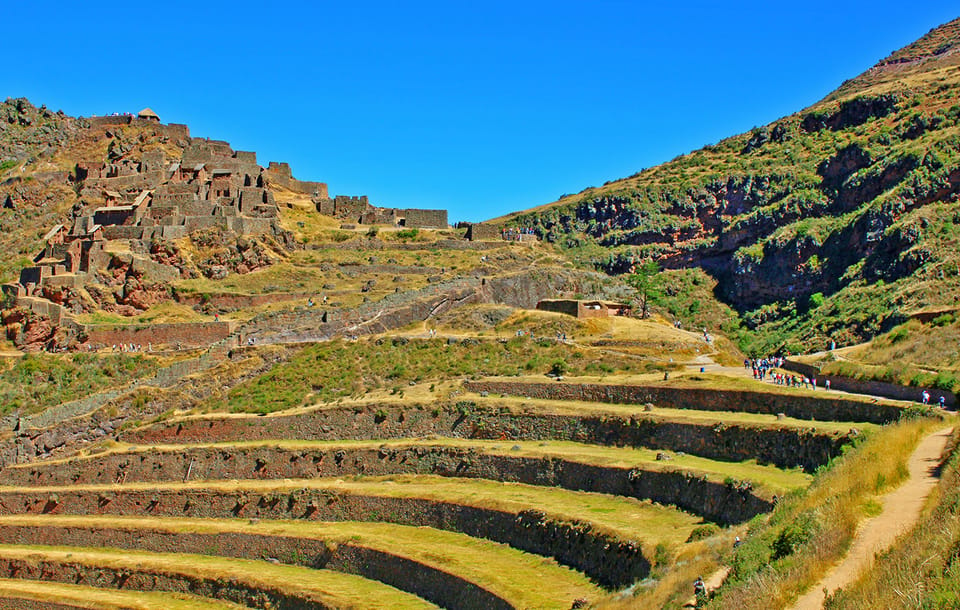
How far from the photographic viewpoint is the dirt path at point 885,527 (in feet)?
38.9

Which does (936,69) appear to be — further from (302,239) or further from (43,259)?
(43,259)

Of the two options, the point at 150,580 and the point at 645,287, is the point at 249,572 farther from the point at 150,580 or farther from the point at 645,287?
the point at 645,287

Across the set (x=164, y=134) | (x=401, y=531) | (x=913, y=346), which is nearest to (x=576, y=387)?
(x=401, y=531)

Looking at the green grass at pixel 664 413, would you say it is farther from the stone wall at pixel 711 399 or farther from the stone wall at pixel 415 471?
the stone wall at pixel 415 471

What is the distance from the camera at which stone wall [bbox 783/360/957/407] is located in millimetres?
23484

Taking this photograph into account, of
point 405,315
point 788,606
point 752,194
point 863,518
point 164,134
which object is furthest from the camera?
point 752,194

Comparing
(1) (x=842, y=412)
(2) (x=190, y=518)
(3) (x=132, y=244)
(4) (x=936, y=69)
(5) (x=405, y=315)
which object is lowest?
(2) (x=190, y=518)

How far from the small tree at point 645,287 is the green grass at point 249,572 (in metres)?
25.5

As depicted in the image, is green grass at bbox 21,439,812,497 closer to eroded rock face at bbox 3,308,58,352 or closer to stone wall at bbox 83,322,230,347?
stone wall at bbox 83,322,230,347

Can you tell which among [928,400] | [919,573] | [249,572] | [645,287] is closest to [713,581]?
[919,573]

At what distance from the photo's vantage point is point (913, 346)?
3331cm

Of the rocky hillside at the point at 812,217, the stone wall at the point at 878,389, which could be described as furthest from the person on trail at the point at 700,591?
the rocky hillside at the point at 812,217

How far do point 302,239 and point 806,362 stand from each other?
30.2 meters

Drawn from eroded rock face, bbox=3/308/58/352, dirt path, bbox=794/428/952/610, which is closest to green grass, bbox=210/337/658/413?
eroded rock face, bbox=3/308/58/352
